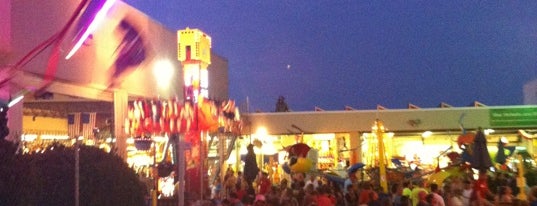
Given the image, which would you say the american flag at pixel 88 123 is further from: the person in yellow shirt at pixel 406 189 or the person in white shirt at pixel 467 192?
the person in white shirt at pixel 467 192

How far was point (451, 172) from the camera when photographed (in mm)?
17031

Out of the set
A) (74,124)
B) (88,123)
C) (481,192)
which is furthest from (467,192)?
(74,124)

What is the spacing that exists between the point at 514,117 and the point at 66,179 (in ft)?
93.6

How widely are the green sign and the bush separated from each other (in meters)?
25.7

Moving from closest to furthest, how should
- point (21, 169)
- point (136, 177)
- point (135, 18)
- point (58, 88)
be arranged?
point (21, 169)
point (136, 177)
point (58, 88)
point (135, 18)

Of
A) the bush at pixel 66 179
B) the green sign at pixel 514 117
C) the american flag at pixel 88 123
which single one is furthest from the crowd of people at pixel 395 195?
the green sign at pixel 514 117

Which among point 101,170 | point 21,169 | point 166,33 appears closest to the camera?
point 21,169

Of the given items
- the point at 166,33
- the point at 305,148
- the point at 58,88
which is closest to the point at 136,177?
the point at 58,88

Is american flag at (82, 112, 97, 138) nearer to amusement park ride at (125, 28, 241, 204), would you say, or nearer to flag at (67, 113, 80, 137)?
flag at (67, 113, 80, 137)

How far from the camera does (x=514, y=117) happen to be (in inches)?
1330

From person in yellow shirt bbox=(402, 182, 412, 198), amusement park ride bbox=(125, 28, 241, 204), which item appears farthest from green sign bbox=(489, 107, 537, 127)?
person in yellow shirt bbox=(402, 182, 412, 198)

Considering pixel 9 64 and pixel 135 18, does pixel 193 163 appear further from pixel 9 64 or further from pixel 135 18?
pixel 9 64

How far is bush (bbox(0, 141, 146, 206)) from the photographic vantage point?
740 centimetres

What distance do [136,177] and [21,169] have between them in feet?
12.9
